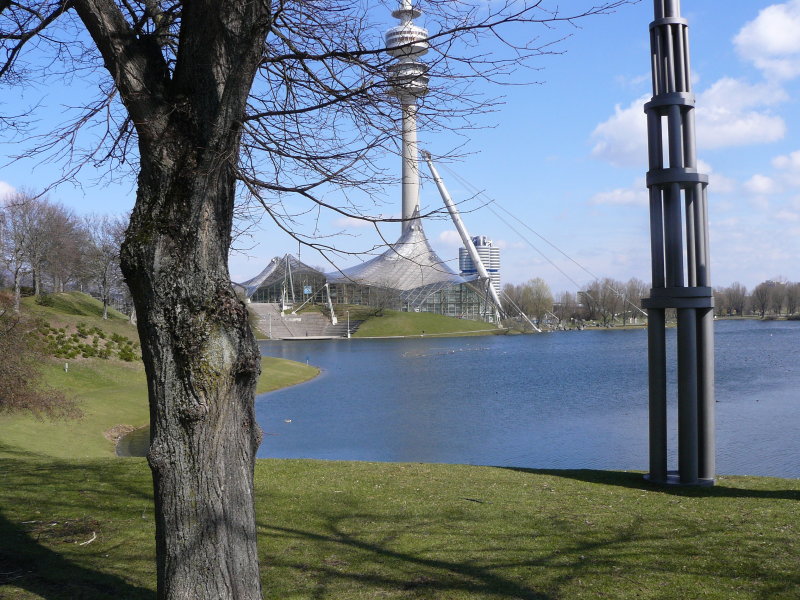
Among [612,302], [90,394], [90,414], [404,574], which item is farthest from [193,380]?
[612,302]

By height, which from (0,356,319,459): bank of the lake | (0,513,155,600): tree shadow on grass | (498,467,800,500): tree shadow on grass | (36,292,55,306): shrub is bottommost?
(0,356,319,459): bank of the lake

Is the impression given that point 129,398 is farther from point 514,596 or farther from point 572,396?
point 514,596

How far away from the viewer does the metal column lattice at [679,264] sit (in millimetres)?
7984

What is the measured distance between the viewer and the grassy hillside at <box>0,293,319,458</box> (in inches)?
598

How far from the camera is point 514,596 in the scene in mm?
4215

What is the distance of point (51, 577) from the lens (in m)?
4.66

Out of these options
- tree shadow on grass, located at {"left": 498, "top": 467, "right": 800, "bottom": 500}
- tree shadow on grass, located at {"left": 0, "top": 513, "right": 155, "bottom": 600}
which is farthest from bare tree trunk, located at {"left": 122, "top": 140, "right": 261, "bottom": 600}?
tree shadow on grass, located at {"left": 498, "top": 467, "right": 800, "bottom": 500}

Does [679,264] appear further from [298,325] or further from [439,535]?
[298,325]

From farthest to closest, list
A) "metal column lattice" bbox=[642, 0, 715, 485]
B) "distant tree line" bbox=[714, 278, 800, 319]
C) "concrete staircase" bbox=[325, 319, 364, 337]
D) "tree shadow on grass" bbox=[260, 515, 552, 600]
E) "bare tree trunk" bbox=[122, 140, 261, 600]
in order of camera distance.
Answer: "distant tree line" bbox=[714, 278, 800, 319], "concrete staircase" bbox=[325, 319, 364, 337], "metal column lattice" bbox=[642, 0, 715, 485], "tree shadow on grass" bbox=[260, 515, 552, 600], "bare tree trunk" bbox=[122, 140, 261, 600]

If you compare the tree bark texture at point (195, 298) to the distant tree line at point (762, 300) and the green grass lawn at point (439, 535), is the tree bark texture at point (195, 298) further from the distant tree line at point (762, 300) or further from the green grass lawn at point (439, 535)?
the distant tree line at point (762, 300)

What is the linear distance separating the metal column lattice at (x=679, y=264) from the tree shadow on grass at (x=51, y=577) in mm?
5880

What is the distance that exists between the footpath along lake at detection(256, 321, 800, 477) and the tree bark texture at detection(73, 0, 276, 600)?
1380 mm

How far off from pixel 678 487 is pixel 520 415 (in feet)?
41.8

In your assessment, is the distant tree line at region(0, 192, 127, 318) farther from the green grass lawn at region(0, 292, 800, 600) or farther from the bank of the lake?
the green grass lawn at region(0, 292, 800, 600)
